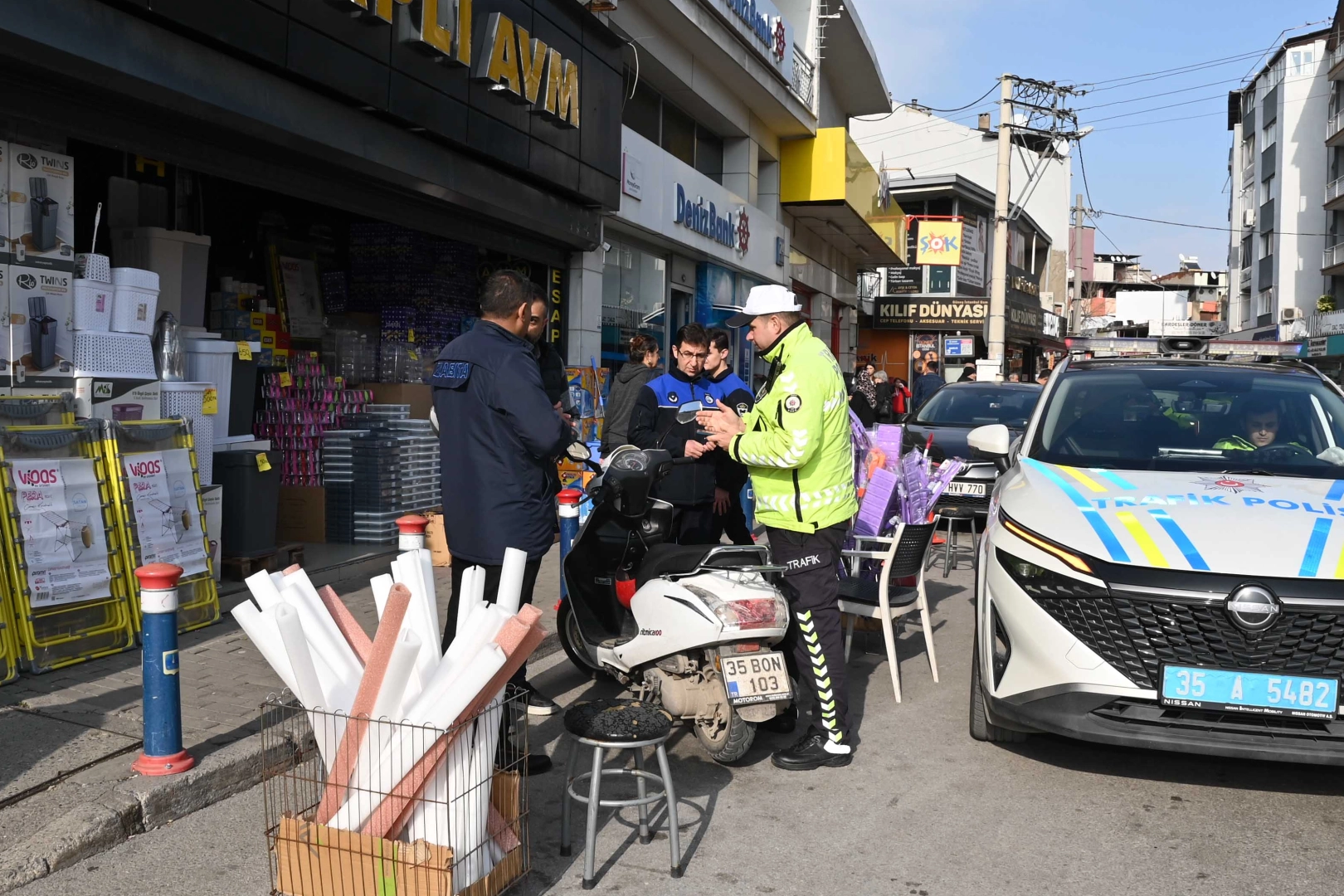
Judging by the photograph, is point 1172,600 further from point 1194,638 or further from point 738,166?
point 738,166

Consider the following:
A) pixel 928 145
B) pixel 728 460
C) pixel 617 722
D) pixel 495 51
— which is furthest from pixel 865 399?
pixel 928 145

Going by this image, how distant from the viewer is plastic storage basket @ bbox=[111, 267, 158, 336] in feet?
20.3

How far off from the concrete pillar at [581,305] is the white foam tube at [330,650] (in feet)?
29.5

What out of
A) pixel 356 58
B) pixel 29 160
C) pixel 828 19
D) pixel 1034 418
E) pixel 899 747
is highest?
pixel 828 19

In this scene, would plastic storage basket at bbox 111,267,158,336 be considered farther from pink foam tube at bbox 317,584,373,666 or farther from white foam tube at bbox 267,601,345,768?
white foam tube at bbox 267,601,345,768

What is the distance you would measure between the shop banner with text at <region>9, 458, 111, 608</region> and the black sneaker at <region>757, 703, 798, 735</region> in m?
3.48

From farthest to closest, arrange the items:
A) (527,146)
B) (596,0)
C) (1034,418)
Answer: (596,0)
(527,146)
(1034,418)

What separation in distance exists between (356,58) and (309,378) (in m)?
2.94

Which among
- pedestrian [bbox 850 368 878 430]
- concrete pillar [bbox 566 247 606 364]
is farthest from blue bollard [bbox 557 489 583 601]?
pedestrian [bbox 850 368 878 430]

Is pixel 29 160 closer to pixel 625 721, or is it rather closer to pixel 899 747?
pixel 625 721

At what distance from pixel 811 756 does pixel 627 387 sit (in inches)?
171

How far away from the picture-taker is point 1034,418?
566 centimetres

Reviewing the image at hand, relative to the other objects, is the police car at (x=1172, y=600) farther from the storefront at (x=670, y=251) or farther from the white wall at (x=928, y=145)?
the white wall at (x=928, y=145)

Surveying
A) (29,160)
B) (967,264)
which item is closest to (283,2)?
(29,160)
